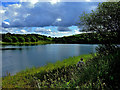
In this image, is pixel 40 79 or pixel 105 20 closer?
pixel 40 79

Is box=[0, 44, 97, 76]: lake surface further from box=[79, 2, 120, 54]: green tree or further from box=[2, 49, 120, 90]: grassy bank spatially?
box=[2, 49, 120, 90]: grassy bank

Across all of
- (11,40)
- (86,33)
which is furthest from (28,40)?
(86,33)

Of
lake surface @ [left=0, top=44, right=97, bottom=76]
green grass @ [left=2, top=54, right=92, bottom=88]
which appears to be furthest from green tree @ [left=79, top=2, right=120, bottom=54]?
green grass @ [left=2, top=54, right=92, bottom=88]

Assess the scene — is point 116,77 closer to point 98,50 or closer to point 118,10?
point 98,50

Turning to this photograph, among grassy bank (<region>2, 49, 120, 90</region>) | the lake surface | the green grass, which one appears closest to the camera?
grassy bank (<region>2, 49, 120, 90</region>)

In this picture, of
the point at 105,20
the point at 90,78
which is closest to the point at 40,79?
the point at 90,78

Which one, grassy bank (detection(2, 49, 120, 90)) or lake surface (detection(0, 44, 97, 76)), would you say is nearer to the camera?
grassy bank (detection(2, 49, 120, 90))

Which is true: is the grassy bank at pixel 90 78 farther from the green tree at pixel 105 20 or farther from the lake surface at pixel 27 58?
the lake surface at pixel 27 58

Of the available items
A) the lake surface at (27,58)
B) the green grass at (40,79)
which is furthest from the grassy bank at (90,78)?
the lake surface at (27,58)

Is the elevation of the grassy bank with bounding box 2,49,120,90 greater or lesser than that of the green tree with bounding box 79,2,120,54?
lesser

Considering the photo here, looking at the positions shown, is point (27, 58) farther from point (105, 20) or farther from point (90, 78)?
point (90, 78)

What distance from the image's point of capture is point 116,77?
5.58m

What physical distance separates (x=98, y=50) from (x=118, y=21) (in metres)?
3.97

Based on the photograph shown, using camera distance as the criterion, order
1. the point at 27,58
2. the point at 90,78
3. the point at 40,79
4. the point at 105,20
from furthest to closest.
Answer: the point at 27,58, the point at 105,20, the point at 40,79, the point at 90,78
